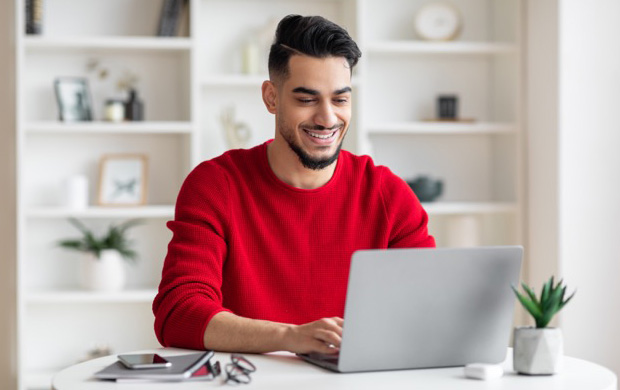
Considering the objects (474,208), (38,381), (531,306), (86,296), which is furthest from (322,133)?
(38,381)

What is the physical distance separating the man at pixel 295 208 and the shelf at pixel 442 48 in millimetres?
1842

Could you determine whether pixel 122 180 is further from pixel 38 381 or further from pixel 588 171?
pixel 588 171

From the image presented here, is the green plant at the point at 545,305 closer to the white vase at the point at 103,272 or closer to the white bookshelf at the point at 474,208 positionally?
the white bookshelf at the point at 474,208

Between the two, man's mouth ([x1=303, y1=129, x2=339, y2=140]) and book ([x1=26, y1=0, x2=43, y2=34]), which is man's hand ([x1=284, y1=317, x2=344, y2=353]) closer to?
man's mouth ([x1=303, y1=129, x2=339, y2=140])

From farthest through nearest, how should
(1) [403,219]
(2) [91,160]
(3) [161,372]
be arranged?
(2) [91,160]
(1) [403,219]
(3) [161,372]

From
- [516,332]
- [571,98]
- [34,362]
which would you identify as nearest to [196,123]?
[34,362]

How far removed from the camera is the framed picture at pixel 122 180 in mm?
3789

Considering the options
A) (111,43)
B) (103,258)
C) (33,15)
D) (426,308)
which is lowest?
(103,258)

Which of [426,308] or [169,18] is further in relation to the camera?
[169,18]

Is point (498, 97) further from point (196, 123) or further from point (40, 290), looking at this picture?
→ point (40, 290)

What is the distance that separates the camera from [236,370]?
1.42 metres

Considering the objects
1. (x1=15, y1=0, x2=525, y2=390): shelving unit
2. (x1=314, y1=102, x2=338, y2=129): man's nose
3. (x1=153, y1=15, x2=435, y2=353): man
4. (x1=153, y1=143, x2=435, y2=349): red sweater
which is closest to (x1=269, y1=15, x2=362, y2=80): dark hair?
(x1=153, y1=15, x2=435, y2=353): man

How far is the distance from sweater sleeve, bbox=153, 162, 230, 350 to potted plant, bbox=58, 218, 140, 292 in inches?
68.9

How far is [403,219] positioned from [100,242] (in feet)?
6.53
